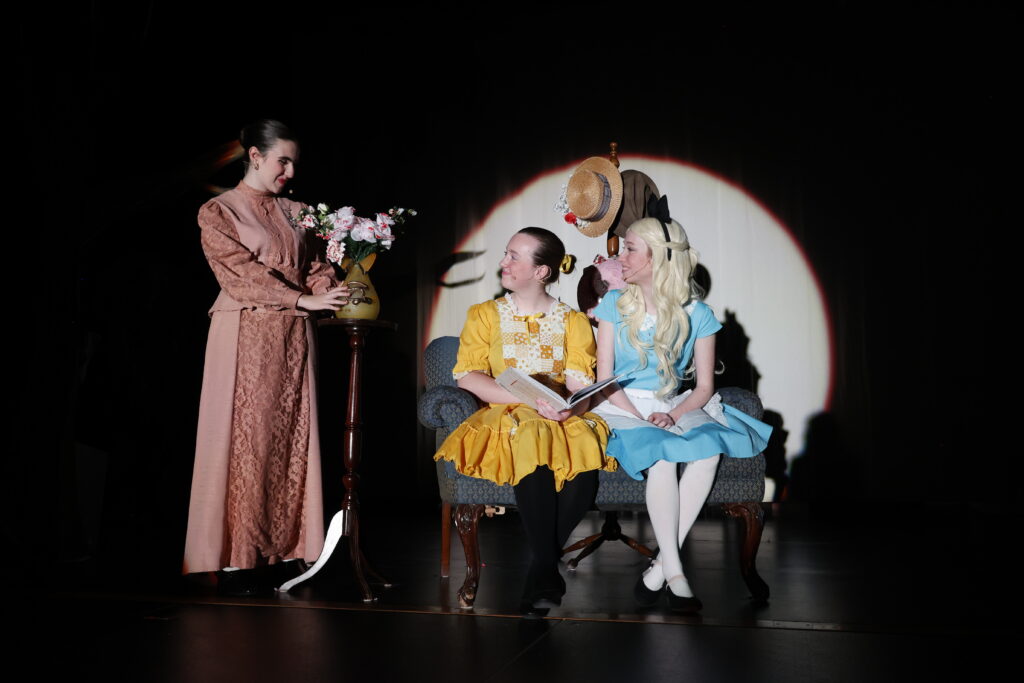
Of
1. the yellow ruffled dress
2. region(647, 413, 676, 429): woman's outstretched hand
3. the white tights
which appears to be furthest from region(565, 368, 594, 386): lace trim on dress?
the white tights

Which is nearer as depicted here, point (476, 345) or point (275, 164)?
point (476, 345)

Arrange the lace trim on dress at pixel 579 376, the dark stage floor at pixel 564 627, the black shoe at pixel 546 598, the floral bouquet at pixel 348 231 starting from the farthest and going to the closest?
the floral bouquet at pixel 348 231 → the lace trim on dress at pixel 579 376 → the black shoe at pixel 546 598 → the dark stage floor at pixel 564 627

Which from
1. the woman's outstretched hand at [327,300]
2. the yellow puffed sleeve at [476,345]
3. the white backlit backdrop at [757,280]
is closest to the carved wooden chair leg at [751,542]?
the yellow puffed sleeve at [476,345]

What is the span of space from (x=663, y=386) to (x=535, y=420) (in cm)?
53

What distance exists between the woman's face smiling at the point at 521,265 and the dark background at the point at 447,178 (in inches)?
72.8

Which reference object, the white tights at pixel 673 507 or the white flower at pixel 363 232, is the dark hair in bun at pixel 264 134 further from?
the white tights at pixel 673 507

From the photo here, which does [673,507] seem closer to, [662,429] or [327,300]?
[662,429]

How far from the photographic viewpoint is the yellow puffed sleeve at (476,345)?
9.29ft

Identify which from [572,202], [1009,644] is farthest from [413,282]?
[1009,644]

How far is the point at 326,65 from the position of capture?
20.2ft

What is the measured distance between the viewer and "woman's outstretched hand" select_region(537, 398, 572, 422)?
252cm

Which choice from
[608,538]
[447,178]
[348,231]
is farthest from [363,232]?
[447,178]

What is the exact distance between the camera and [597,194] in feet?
11.7

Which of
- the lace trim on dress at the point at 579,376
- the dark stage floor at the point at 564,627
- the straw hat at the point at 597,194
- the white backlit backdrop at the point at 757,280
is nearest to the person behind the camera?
the dark stage floor at the point at 564,627
